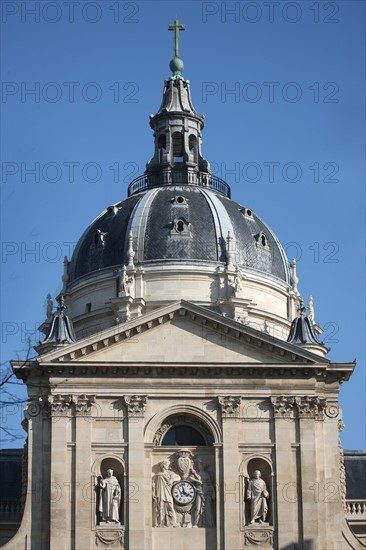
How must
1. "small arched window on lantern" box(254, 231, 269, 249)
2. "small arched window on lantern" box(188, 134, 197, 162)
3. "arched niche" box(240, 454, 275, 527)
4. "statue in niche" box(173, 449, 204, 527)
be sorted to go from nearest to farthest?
"arched niche" box(240, 454, 275, 527), "statue in niche" box(173, 449, 204, 527), "small arched window on lantern" box(254, 231, 269, 249), "small arched window on lantern" box(188, 134, 197, 162)

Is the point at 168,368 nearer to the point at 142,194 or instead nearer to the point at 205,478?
the point at 205,478

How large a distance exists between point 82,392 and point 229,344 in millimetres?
6452

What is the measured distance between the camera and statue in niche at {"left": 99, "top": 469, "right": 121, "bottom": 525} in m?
64.5

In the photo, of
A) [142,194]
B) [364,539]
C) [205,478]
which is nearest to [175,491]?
[205,478]

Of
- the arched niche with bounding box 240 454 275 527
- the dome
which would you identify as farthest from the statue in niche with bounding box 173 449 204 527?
the dome

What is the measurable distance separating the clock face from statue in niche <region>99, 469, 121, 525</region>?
2.37 metres

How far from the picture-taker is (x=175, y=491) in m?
65.5

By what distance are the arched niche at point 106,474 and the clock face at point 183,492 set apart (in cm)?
214

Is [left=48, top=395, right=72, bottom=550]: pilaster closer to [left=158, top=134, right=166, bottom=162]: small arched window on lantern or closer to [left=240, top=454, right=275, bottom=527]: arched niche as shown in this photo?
[left=240, top=454, right=275, bottom=527]: arched niche

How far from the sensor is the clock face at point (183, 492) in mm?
65431

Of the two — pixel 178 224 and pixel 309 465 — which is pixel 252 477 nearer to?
pixel 309 465

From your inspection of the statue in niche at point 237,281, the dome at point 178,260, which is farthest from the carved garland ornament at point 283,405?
the statue in niche at point 237,281

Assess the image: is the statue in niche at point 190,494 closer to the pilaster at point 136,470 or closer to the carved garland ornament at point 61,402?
the pilaster at point 136,470

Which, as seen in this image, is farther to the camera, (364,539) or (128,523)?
(364,539)
